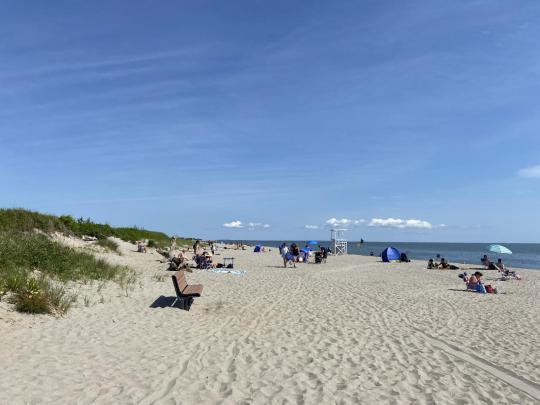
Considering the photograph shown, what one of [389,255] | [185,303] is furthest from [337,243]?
[185,303]

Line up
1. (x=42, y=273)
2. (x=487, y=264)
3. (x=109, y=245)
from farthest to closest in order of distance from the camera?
1. (x=487, y=264)
2. (x=109, y=245)
3. (x=42, y=273)

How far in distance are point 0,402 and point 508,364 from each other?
26.2 ft

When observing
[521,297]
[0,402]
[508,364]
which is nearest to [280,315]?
[508,364]

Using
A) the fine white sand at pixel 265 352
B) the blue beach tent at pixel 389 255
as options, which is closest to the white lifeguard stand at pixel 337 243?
the blue beach tent at pixel 389 255

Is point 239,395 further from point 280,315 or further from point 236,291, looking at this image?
point 236,291

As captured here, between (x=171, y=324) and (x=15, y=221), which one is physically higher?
(x=15, y=221)

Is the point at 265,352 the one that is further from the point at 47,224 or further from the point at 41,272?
the point at 47,224

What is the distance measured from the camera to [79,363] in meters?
6.92

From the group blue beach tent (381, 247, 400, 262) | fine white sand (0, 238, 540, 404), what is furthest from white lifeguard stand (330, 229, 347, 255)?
fine white sand (0, 238, 540, 404)

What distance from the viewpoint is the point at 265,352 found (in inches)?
317

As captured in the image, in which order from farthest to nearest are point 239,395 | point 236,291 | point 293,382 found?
point 236,291 → point 293,382 → point 239,395

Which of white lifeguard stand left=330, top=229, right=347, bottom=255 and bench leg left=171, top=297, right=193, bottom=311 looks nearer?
bench leg left=171, top=297, right=193, bottom=311

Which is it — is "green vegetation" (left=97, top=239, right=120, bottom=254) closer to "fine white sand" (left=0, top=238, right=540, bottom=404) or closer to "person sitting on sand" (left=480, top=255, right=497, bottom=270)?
"fine white sand" (left=0, top=238, right=540, bottom=404)

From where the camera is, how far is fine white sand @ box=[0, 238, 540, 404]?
6020 mm
